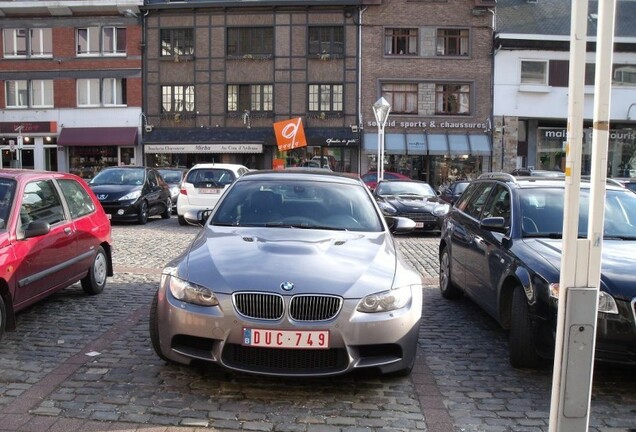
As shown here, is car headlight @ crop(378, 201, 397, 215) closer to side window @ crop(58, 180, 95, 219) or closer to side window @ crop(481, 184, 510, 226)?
side window @ crop(481, 184, 510, 226)

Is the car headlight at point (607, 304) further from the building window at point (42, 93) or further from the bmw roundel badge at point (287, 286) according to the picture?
the building window at point (42, 93)

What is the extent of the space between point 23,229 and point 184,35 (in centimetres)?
2955

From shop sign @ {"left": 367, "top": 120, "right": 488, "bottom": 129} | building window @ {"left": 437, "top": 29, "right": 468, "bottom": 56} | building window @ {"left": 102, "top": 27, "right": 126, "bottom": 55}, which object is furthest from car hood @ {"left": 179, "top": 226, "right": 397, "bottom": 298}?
building window @ {"left": 102, "top": 27, "right": 126, "bottom": 55}

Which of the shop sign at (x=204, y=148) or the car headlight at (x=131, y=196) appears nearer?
the car headlight at (x=131, y=196)

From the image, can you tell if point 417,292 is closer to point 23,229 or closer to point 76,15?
point 23,229

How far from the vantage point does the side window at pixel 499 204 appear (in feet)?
19.2

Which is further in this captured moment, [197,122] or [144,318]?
[197,122]

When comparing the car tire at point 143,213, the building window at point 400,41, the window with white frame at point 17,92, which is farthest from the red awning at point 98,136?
the car tire at point 143,213

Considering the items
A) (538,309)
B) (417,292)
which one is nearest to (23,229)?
(417,292)

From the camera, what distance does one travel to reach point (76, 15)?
32.8 m

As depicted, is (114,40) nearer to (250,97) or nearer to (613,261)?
(250,97)

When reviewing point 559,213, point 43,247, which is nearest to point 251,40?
point 43,247

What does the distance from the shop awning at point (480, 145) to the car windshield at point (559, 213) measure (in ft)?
84.0

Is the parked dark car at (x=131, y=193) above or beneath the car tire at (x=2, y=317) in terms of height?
above
